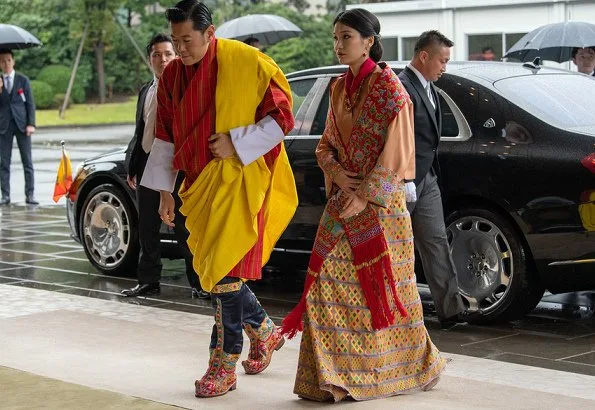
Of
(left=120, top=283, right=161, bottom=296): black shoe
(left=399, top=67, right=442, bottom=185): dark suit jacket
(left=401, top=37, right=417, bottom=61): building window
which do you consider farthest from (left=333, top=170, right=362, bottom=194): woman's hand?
(left=401, top=37, right=417, bottom=61): building window

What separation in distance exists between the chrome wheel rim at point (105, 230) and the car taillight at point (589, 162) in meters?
4.21

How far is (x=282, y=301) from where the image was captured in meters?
9.59

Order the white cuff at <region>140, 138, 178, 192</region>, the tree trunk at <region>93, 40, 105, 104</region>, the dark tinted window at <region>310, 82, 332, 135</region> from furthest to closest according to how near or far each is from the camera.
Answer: the tree trunk at <region>93, 40, 105, 104</region> → the dark tinted window at <region>310, 82, 332, 135</region> → the white cuff at <region>140, 138, 178, 192</region>

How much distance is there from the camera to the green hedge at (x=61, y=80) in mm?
45656

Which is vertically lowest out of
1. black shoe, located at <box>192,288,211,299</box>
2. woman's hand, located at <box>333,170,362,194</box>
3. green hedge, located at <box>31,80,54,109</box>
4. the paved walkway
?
green hedge, located at <box>31,80,54,109</box>

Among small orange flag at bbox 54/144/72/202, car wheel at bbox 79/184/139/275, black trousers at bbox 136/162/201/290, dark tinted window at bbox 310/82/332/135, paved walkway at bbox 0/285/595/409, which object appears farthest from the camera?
small orange flag at bbox 54/144/72/202

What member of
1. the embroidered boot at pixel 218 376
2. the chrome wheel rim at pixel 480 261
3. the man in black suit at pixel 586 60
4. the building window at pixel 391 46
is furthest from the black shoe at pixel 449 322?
the building window at pixel 391 46

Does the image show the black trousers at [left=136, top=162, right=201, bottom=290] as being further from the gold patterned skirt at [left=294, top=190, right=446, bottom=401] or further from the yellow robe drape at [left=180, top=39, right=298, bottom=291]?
the gold patterned skirt at [left=294, top=190, right=446, bottom=401]

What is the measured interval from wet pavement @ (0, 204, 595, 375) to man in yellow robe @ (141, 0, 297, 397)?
181 centimetres

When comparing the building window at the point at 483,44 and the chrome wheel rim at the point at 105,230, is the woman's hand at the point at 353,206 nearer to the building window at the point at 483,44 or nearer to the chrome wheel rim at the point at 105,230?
the chrome wheel rim at the point at 105,230

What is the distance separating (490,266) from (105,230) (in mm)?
3741

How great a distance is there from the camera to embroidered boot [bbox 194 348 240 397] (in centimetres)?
638

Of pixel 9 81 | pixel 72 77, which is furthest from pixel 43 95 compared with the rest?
pixel 9 81

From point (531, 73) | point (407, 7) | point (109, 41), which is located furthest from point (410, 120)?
point (109, 41)
